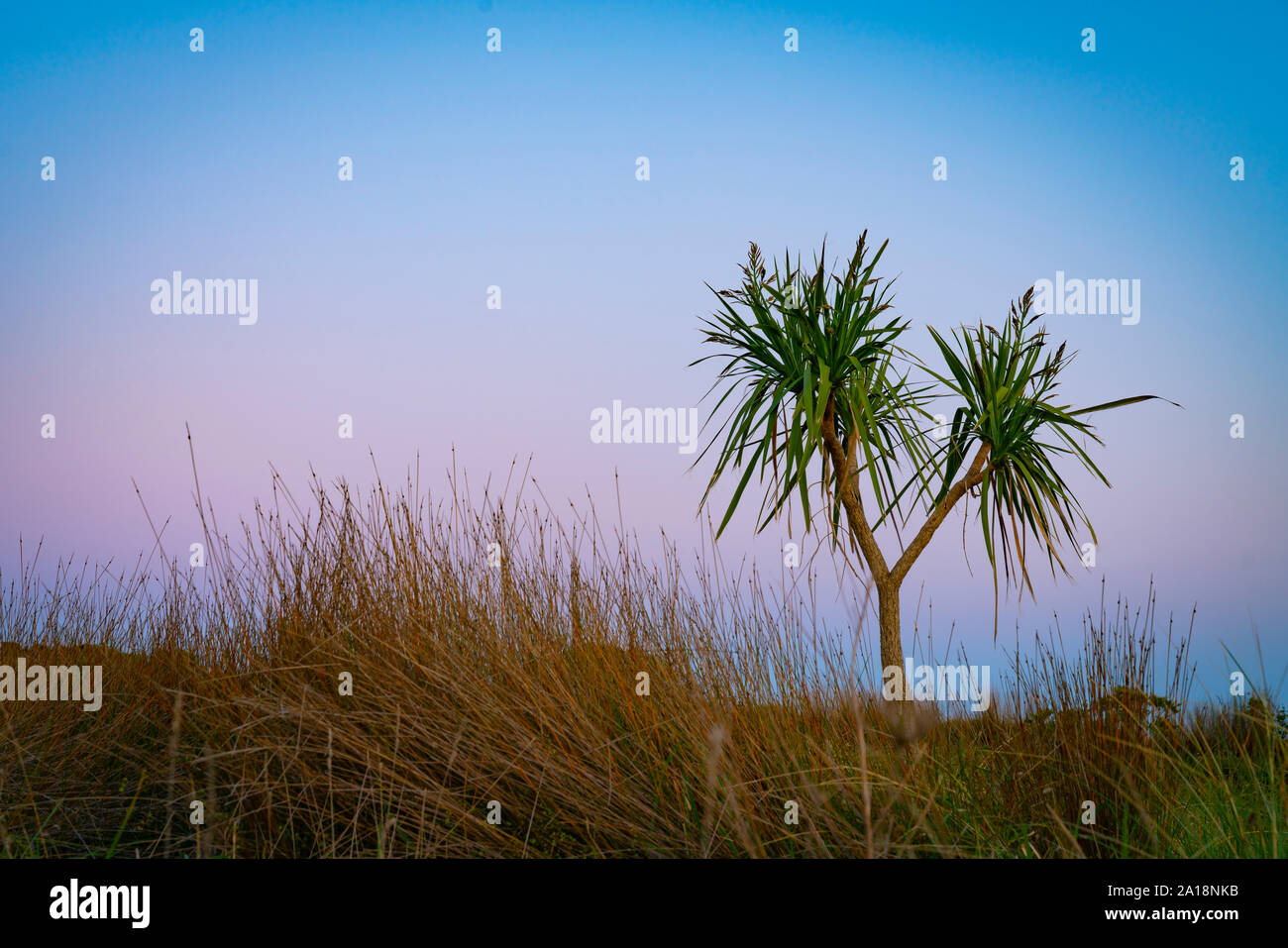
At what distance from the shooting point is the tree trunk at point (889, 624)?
465 cm

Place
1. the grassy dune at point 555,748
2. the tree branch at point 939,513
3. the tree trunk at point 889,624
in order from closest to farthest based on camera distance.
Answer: the grassy dune at point 555,748
the tree trunk at point 889,624
the tree branch at point 939,513

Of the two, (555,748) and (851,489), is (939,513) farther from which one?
(555,748)

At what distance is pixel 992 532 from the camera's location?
513cm

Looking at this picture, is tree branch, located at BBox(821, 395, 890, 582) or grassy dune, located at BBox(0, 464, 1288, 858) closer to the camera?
grassy dune, located at BBox(0, 464, 1288, 858)

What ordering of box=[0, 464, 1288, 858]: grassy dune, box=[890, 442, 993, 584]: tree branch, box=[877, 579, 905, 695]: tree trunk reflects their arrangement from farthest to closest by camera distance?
box=[890, 442, 993, 584]: tree branch < box=[877, 579, 905, 695]: tree trunk < box=[0, 464, 1288, 858]: grassy dune

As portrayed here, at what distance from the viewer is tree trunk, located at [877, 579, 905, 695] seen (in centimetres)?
465

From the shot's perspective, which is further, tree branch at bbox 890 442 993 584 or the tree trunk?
tree branch at bbox 890 442 993 584

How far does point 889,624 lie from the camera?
4777 mm

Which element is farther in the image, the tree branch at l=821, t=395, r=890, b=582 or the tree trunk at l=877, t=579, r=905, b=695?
the tree branch at l=821, t=395, r=890, b=582

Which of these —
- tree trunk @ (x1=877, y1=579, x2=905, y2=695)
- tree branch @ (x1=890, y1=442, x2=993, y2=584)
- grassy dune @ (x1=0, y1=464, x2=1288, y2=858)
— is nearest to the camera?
grassy dune @ (x1=0, y1=464, x2=1288, y2=858)

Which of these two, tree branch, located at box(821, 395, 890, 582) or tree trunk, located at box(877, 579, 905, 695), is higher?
tree branch, located at box(821, 395, 890, 582)

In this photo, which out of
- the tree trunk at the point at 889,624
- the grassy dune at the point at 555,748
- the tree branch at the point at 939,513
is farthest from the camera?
the tree branch at the point at 939,513
